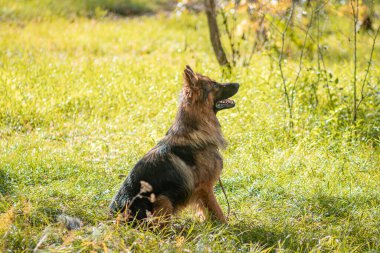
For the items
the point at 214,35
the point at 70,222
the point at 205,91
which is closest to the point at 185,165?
the point at 205,91

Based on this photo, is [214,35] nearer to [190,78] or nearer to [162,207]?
[190,78]

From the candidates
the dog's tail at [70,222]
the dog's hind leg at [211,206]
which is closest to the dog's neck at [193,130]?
the dog's hind leg at [211,206]

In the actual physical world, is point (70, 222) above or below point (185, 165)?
below

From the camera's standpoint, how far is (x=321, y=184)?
5895mm

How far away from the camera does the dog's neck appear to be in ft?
16.4

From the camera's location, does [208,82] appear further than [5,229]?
Yes

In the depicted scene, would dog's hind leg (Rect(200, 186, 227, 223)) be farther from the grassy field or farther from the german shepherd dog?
the grassy field

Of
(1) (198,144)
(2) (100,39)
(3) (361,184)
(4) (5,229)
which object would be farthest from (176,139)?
(2) (100,39)

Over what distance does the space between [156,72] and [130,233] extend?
18.2ft

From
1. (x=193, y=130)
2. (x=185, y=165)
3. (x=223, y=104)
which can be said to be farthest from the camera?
(x=223, y=104)

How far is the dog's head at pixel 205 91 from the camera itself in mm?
5037

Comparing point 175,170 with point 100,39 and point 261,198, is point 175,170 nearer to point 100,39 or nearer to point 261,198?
point 261,198

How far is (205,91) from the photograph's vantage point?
17.0 ft

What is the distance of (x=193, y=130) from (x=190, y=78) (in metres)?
0.44
